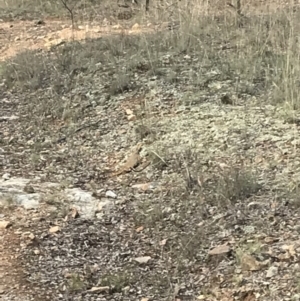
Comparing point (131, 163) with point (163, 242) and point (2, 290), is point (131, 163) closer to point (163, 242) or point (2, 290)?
point (163, 242)

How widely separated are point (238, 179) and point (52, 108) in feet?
6.98

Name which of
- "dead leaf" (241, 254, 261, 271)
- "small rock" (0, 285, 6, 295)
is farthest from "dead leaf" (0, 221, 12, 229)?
"dead leaf" (241, 254, 261, 271)

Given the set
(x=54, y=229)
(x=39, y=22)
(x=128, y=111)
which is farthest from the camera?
(x=39, y=22)

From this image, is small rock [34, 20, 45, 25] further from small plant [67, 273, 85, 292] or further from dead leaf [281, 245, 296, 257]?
dead leaf [281, 245, 296, 257]

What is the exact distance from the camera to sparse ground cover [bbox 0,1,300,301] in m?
3.03

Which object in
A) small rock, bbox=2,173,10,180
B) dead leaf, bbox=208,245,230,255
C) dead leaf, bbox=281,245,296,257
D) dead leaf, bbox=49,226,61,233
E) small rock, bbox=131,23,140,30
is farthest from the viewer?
small rock, bbox=131,23,140,30

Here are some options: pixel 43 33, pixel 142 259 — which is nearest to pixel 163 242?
pixel 142 259

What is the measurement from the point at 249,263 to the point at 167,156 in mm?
1331

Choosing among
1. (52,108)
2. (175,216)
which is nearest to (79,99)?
(52,108)

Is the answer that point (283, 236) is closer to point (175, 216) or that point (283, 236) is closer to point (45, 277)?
point (175, 216)

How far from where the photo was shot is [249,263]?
2.97 meters

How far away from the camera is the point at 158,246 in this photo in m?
3.33

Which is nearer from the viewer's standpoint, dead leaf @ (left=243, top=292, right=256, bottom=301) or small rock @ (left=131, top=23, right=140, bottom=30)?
dead leaf @ (left=243, top=292, right=256, bottom=301)

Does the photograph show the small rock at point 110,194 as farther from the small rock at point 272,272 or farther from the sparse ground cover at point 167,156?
the small rock at point 272,272
